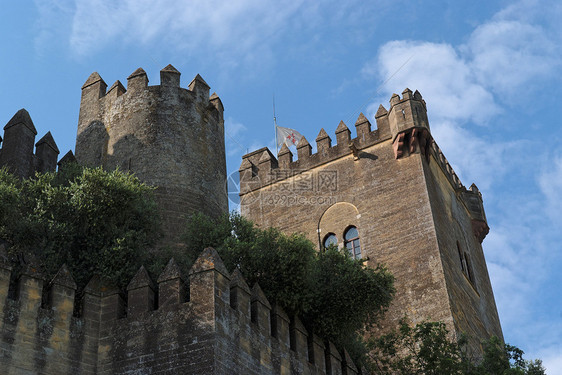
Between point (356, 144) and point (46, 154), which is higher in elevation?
point (356, 144)

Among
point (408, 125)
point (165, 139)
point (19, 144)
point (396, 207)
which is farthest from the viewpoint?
point (408, 125)

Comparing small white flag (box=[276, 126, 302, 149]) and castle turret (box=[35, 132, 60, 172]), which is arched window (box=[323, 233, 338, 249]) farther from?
castle turret (box=[35, 132, 60, 172])

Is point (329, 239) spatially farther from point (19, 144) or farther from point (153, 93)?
point (19, 144)

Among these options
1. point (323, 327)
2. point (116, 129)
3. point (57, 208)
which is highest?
point (116, 129)

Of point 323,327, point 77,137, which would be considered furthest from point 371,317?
point 77,137

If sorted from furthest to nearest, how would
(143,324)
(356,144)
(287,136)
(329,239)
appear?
(287,136), (356,144), (329,239), (143,324)

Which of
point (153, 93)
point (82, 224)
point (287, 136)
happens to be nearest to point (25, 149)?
point (153, 93)

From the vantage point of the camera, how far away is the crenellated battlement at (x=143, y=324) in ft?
44.7

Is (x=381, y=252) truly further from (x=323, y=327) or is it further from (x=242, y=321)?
(x=242, y=321)

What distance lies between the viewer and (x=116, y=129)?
22406 millimetres

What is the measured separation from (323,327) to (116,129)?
8.42 metres

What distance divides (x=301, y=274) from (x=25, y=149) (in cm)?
790

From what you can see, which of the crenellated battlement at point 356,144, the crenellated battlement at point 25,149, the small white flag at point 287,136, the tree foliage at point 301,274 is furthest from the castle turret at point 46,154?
the small white flag at point 287,136

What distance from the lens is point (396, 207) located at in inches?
1037
